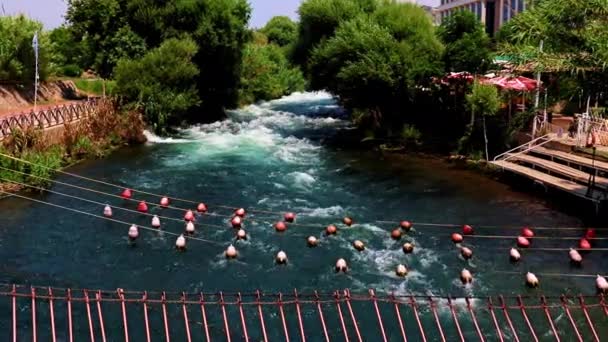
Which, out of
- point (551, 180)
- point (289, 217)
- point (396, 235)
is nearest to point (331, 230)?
point (289, 217)

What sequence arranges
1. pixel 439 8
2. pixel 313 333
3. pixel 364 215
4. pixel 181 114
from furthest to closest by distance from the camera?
pixel 439 8 → pixel 181 114 → pixel 364 215 → pixel 313 333

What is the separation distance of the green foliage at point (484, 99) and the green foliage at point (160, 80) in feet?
53.2

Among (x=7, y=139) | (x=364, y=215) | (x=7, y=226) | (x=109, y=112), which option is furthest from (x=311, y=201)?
(x=109, y=112)

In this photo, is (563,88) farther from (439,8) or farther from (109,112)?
(439,8)

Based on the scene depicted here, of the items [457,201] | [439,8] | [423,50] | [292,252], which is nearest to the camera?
[292,252]

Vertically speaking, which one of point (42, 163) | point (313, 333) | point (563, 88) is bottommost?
point (313, 333)

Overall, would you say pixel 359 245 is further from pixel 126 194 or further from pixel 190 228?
pixel 126 194

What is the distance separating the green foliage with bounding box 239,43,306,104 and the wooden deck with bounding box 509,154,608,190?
1140 inches

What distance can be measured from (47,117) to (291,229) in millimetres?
15206

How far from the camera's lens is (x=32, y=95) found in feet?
127

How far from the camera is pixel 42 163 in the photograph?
25000 mm

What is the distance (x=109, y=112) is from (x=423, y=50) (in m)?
15.8

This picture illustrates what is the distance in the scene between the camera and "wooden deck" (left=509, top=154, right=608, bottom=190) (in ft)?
72.0

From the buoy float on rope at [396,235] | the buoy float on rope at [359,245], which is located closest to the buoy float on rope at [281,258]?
the buoy float on rope at [359,245]
